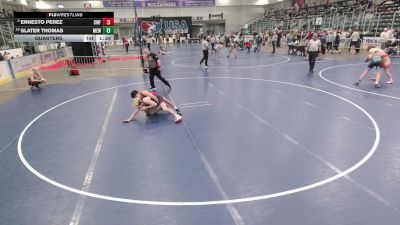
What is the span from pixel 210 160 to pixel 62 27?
1236 centimetres

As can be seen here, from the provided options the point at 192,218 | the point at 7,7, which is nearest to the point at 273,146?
the point at 192,218

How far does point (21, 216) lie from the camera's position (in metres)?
Result: 4.39

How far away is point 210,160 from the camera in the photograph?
589 centimetres

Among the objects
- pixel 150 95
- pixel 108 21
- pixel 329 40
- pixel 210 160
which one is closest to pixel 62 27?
pixel 108 21

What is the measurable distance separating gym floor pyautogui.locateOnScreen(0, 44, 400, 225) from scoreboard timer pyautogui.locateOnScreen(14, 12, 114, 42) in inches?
183

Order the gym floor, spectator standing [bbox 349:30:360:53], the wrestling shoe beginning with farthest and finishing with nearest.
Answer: spectator standing [bbox 349:30:360:53], the wrestling shoe, the gym floor

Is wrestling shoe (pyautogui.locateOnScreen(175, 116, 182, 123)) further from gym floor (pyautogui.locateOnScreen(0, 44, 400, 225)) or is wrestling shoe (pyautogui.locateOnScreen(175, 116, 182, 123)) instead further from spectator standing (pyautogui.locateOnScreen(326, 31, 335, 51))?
spectator standing (pyautogui.locateOnScreen(326, 31, 335, 51))

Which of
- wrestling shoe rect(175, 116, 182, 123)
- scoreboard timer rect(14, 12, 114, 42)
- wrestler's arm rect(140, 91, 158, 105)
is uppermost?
scoreboard timer rect(14, 12, 114, 42)

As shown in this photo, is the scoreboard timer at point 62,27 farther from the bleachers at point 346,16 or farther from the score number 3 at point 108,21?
the bleachers at point 346,16

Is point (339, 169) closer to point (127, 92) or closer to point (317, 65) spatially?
point (127, 92)

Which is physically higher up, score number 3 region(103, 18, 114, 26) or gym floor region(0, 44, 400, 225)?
score number 3 region(103, 18, 114, 26)

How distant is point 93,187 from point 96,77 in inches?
466

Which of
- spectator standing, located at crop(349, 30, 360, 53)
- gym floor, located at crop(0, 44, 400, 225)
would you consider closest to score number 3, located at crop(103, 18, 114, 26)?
gym floor, located at crop(0, 44, 400, 225)

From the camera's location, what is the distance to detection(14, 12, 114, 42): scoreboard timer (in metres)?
14.4
